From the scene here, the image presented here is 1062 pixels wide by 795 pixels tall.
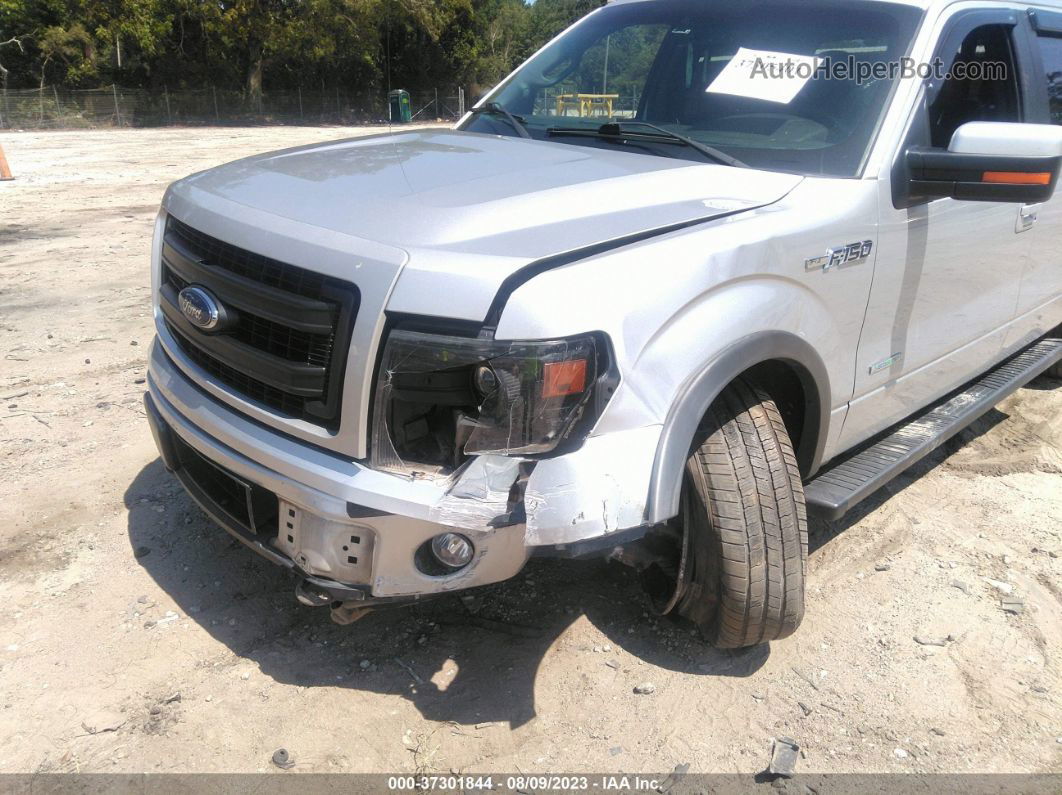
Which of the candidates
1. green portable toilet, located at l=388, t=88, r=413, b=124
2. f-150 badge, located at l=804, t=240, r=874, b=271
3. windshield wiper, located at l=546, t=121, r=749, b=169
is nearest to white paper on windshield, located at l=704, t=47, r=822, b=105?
windshield wiper, located at l=546, t=121, r=749, b=169

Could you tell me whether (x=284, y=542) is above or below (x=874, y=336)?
below

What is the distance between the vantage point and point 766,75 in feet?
10.2

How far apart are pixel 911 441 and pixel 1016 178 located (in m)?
→ 1.14

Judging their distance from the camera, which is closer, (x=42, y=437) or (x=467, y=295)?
(x=467, y=295)

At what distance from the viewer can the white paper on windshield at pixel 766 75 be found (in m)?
3.05

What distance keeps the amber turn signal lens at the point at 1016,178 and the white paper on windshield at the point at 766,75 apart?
2.53 feet

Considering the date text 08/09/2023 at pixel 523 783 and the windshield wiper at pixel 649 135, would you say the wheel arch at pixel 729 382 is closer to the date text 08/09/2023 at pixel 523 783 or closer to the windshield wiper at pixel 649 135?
the windshield wiper at pixel 649 135

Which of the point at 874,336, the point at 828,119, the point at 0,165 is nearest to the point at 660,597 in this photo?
the point at 874,336

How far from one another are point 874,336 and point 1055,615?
4.12 feet

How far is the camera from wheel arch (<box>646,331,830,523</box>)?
2.15m

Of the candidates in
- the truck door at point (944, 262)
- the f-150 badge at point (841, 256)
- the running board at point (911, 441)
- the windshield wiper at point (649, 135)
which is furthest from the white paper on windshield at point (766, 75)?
the running board at point (911, 441)

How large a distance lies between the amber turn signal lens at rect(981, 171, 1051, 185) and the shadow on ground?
1.67 metres

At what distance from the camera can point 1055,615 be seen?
3111 millimetres

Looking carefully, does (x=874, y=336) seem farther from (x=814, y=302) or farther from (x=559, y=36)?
(x=559, y=36)
